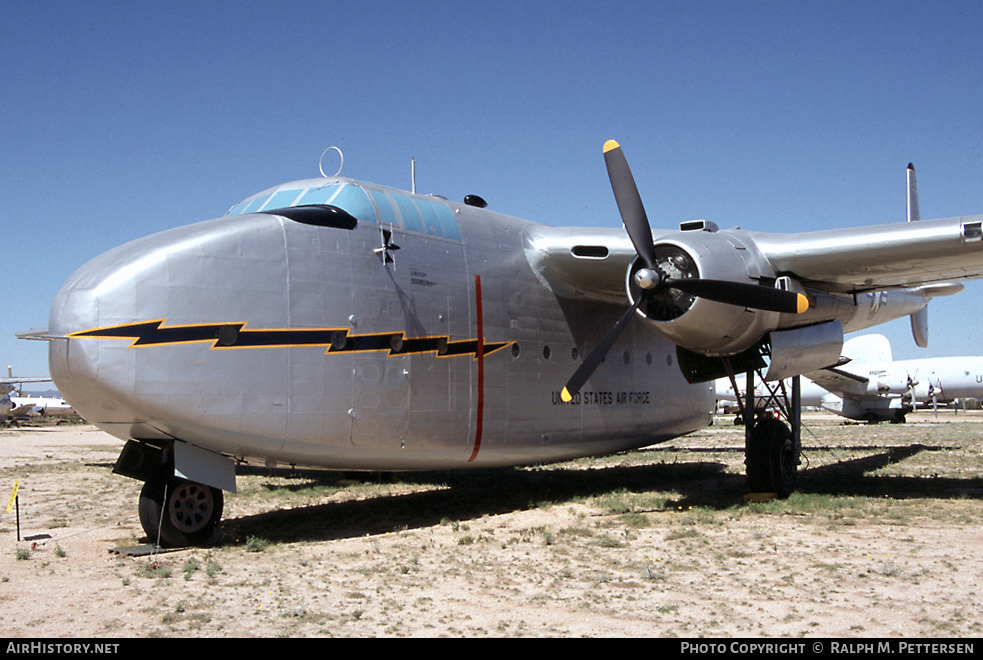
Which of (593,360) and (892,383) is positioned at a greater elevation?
(593,360)

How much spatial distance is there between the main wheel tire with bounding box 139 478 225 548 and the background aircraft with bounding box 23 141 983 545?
0.08ft

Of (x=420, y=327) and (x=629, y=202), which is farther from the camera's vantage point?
(x=629, y=202)

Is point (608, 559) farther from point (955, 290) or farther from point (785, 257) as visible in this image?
Result: point (955, 290)

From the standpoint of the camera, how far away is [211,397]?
26.2ft

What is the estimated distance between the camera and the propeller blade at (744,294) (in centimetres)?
962

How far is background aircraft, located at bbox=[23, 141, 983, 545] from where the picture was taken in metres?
7.88

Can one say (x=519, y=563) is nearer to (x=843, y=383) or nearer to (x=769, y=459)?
(x=769, y=459)

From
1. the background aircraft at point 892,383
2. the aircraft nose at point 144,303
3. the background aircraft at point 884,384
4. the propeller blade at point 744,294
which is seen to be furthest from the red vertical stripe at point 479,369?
the background aircraft at point 884,384

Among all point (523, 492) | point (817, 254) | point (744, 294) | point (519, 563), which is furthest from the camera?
point (523, 492)

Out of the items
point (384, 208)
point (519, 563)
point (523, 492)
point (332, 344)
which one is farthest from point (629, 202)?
point (523, 492)

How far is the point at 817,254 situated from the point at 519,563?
618 cm

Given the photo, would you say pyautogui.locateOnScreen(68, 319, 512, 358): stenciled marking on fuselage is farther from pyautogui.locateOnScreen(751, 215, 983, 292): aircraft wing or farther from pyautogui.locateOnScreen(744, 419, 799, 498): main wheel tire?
pyautogui.locateOnScreen(751, 215, 983, 292): aircraft wing

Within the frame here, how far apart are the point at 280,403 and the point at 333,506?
11.7ft

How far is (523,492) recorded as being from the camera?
42.8 ft
